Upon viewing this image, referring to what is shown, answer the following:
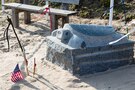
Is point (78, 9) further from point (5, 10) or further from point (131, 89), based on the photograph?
point (131, 89)

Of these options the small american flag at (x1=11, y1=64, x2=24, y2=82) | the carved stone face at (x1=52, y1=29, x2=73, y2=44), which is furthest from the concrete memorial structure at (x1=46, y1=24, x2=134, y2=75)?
the small american flag at (x1=11, y1=64, x2=24, y2=82)

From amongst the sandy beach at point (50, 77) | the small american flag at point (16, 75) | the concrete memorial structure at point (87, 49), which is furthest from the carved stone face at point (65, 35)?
the small american flag at point (16, 75)

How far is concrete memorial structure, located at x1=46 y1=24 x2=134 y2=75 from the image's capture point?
5.35 meters

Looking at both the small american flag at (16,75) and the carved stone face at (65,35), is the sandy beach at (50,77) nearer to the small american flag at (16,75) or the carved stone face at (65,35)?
the small american flag at (16,75)

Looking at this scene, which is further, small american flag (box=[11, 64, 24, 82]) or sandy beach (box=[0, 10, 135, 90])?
small american flag (box=[11, 64, 24, 82])

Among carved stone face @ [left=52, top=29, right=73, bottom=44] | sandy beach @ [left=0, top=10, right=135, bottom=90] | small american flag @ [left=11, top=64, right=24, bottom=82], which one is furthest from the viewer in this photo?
carved stone face @ [left=52, top=29, right=73, bottom=44]

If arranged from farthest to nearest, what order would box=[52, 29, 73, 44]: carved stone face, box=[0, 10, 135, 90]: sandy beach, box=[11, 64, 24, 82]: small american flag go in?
box=[52, 29, 73, 44]: carved stone face < box=[11, 64, 24, 82]: small american flag < box=[0, 10, 135, 90]: sandy beach

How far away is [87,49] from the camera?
17.6ft

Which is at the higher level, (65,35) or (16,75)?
(65,35)

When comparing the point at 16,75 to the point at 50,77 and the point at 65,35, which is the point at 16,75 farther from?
the point at 65,35

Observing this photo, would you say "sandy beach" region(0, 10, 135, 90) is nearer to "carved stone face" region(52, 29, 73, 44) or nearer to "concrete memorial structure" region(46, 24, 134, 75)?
"concrete memorial structure" region(46, 24, 134, 75)

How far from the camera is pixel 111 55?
559 cm

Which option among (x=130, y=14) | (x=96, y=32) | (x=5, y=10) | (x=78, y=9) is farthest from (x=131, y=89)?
(x=5, y=10)

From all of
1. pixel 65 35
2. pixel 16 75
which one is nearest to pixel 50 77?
pixel 16 75
